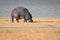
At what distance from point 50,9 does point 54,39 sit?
6303 mm

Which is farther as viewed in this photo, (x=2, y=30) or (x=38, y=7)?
(x=38, y=7)

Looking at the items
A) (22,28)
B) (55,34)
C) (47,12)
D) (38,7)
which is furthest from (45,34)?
(38,7)

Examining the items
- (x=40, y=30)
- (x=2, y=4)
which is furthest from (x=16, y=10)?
(x=2, y=4)

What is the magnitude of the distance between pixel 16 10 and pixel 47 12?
253cm

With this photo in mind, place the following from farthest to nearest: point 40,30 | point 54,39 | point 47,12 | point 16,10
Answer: point 47,12, point 16,10, point 40,30, point 54,39

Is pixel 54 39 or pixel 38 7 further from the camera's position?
pixel 38 7

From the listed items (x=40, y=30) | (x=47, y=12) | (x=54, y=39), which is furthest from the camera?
(x=47, y=12)

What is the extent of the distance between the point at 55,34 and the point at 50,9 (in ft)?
20.0

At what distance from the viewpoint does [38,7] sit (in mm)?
10188

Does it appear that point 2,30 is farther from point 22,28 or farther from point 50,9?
point 50,9

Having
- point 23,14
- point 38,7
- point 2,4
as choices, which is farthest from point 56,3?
point 23,14

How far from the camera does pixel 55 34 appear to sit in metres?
3.70

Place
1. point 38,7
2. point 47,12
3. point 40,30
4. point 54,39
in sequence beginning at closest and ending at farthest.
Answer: point 54,39
point 40,30
point 47,12
point 38,7

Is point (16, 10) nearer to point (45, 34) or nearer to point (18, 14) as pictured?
point (18, 14)
